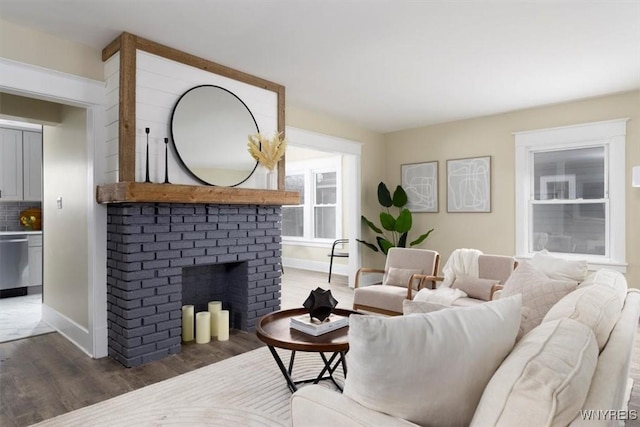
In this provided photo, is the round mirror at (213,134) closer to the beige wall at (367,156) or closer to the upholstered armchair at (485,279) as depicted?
the beige wall at (367,156)

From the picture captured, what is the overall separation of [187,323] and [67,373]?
95 centimetres

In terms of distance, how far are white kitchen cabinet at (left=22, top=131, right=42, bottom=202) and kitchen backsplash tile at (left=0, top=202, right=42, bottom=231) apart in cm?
35

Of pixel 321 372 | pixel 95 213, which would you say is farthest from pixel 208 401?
pixel 95 213

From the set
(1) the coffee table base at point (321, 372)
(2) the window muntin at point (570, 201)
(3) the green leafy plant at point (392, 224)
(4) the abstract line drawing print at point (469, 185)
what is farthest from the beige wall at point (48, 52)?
(2) the window muntin at point (570, 201)

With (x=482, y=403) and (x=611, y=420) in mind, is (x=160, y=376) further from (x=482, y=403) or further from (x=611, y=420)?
(x=611, y=420)

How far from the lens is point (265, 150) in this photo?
3762 mm

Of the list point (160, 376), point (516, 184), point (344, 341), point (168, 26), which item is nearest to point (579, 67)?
point (516, 184)

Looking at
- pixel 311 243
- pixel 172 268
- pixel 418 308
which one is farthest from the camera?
pixel 311 243

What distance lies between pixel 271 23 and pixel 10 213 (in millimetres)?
5285

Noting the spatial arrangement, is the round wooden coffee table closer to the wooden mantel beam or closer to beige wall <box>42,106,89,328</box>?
the wooden mantel beam

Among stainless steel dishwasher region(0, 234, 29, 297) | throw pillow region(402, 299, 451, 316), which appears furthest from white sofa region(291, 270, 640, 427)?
stainless steel dishwasher region(0, 234, 29, 297)

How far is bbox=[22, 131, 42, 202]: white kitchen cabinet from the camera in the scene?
5.46 m

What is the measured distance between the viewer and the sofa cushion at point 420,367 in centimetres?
98

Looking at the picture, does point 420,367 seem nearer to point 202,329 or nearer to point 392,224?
point 202,329
